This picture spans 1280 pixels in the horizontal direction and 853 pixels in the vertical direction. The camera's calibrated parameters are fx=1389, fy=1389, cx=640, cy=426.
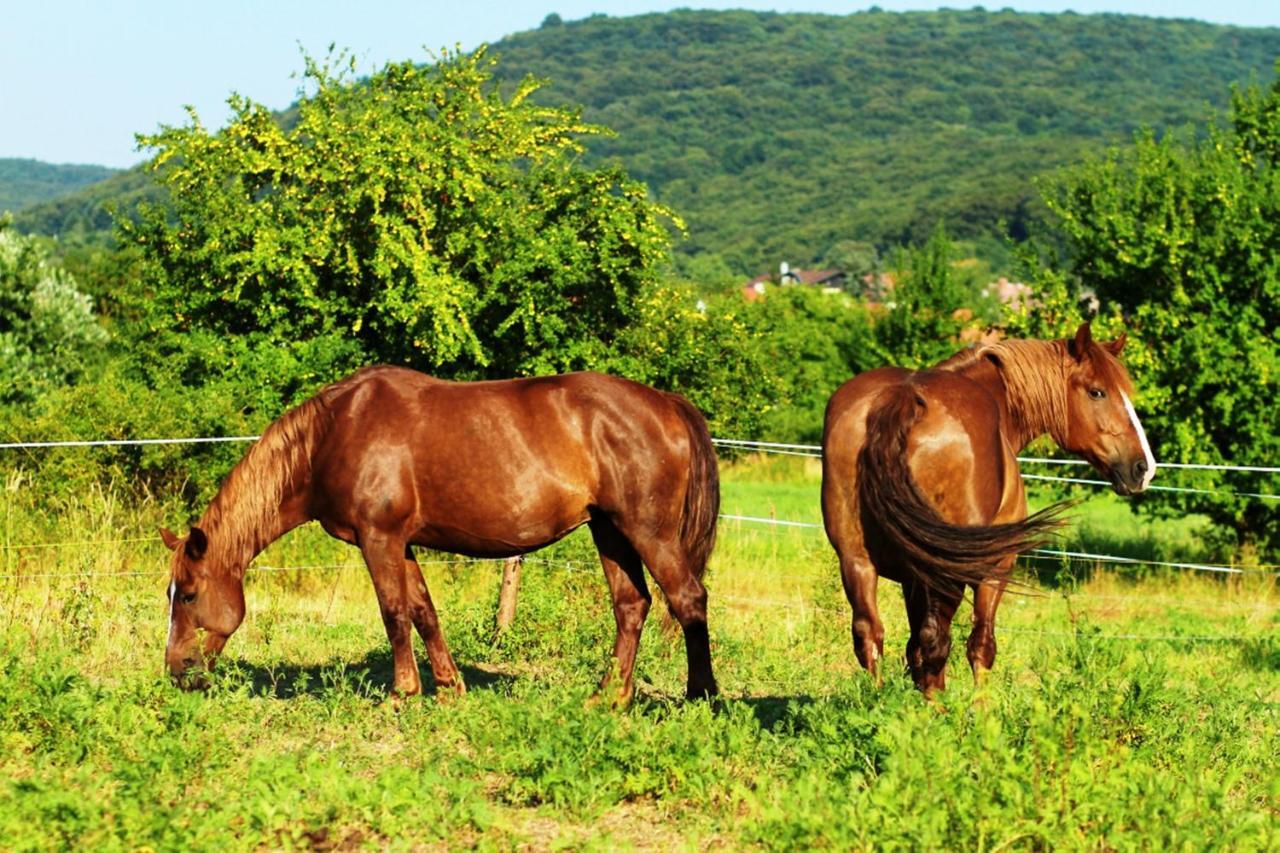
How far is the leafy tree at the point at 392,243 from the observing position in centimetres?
1110

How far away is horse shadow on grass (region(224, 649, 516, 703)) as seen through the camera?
24.6 ft

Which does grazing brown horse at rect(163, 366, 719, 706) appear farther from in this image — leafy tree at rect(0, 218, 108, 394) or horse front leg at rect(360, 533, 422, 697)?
leafy tree at rect(0, 218, 108, 394)

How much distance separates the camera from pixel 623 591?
298 inches

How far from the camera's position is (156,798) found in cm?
488

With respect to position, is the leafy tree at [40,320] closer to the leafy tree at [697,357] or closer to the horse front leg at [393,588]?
the leafy tree at [697,357]

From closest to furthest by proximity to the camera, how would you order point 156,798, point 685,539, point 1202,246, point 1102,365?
point 156,798 < point 1102,365 < point 685,539 < point 1202,246

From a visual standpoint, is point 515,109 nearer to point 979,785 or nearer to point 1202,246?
point 1202,246

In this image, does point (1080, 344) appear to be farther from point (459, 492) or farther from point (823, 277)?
point (823, 277)

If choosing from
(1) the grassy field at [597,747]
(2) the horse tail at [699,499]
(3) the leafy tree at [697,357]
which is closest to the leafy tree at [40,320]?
(3) the leafy tree at [697,357]

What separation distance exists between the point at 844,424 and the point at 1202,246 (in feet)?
36.8

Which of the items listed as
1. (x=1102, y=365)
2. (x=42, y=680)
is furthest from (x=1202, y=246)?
(x=42, y=680)

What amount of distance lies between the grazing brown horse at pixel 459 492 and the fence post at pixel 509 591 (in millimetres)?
2395

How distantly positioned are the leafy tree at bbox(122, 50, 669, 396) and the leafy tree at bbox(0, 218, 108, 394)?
33.7 ft

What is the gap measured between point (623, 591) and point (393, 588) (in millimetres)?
1235
